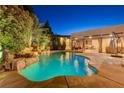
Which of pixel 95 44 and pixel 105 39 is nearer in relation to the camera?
pixel 105 39

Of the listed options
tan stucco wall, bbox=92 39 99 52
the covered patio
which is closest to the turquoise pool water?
the covered patio

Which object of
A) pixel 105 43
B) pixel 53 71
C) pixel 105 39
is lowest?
pixel 53 71

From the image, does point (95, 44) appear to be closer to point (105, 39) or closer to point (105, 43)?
point (105, 43)

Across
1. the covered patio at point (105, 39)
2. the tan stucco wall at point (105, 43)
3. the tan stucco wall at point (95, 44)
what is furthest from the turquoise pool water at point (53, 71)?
the tan stucco wall at point (95, 44)

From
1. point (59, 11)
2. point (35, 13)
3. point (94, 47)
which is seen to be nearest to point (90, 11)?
point (59, 11)

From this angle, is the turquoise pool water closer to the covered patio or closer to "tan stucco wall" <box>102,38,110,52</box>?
the covered patio

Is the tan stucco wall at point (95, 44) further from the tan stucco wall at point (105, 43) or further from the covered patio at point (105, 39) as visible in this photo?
the tan stucco wall at point (105, 43)

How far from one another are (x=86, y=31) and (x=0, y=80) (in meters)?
13.0

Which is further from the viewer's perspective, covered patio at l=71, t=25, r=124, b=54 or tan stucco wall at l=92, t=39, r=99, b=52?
tan stucco wall at l=92, t=39, r=99, b=52

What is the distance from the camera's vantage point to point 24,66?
6.02 meters

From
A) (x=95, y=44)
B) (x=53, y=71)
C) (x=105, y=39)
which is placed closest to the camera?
(x=53, y=71)

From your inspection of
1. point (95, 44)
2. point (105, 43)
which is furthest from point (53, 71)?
point (95, 44)
